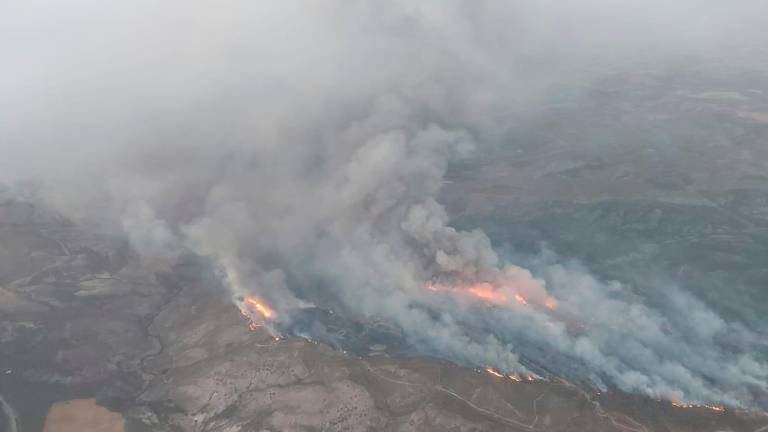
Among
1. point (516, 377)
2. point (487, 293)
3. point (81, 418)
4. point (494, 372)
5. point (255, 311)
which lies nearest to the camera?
point (81, 418)

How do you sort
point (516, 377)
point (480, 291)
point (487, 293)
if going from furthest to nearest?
1. point (480, 291)
2. point (487, 293)
3. point (516, 377)

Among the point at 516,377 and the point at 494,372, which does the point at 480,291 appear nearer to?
the point at 494,372

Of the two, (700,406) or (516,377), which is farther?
(516,377)

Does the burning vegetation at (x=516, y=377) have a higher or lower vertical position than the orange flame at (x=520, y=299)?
lower

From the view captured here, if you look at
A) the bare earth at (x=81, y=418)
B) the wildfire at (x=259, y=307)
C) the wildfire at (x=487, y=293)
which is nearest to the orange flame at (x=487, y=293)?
the wildfire at (x=487, y=293)

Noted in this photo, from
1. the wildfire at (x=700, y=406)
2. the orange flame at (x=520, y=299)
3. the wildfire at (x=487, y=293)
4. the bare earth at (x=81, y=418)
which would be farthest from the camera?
the wildfire at (x=487, y=293)

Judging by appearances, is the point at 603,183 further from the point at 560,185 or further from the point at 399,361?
the point at 399,361

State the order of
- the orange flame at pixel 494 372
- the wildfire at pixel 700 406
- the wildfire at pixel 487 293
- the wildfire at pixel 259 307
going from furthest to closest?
1. the wildfire at pixel 259 307
2. the wildfire at pixel 487 293
3. the orange flame at pixel 494 372
4. the wildfire at pixel 700 406

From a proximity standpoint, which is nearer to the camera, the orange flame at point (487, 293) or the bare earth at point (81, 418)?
the bare earth at point (81, 418)

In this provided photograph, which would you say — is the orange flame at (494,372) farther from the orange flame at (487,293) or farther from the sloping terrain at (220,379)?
the orange flame at (487,293)

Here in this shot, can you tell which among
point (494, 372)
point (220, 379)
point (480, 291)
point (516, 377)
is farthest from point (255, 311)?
point (516, 377)

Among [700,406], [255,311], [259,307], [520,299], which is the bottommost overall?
[700,406]

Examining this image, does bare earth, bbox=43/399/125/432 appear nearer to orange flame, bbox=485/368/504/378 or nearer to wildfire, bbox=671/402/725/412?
orange flame, bbox=485/368/504/378
